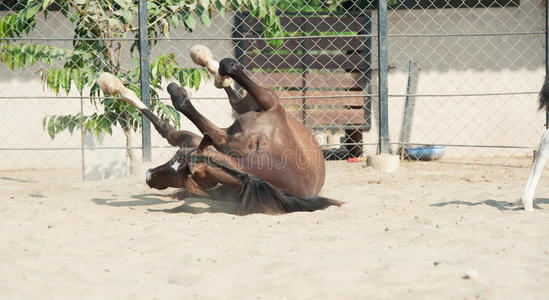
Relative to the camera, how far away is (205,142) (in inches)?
138

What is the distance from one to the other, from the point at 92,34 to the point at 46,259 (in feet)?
13.2

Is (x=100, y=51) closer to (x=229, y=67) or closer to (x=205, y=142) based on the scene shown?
(x=229, y=67)

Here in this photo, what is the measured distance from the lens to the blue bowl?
765cm

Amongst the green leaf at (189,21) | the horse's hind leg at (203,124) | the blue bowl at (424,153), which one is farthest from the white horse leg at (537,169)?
the blue bowl at (424,153)

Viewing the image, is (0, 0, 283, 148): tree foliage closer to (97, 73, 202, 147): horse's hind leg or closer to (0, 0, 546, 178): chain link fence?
(97, 73, 202, 147): horse's hind leg

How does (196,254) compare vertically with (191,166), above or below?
below

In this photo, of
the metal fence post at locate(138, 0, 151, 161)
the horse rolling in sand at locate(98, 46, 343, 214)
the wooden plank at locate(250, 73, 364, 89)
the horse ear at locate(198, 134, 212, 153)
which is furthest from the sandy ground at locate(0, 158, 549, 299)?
the wooden plank at locate(250, 73, 364, 89)

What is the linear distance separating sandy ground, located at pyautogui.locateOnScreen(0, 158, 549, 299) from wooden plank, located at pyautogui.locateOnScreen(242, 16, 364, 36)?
426 cm

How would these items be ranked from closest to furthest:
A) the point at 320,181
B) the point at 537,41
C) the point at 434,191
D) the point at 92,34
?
the point at 320,181 → the point at 434,191 → the point at 92,34 → the point at 537,41

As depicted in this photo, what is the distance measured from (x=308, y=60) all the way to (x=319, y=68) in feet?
0.64

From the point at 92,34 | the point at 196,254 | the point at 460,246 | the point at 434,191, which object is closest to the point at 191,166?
the point at 196,254

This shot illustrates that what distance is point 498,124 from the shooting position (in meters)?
8.47

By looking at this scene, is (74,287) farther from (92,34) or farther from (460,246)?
(92,34)

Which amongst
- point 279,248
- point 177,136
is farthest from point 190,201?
point 279,248
